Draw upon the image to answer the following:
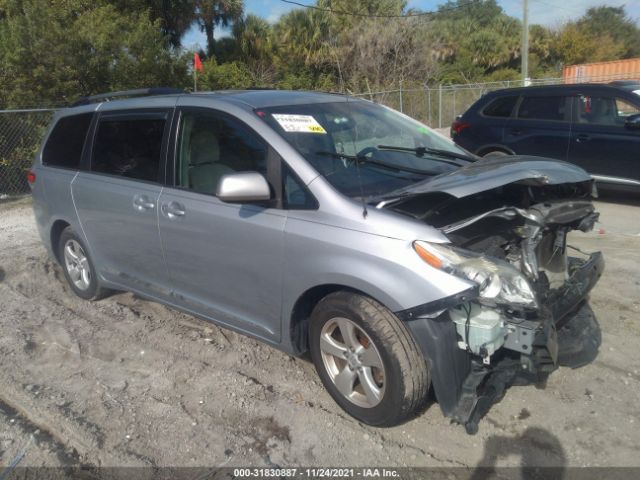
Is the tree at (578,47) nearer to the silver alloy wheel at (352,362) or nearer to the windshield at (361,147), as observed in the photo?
the windshield at (361,147)

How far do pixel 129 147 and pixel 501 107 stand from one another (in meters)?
6.49

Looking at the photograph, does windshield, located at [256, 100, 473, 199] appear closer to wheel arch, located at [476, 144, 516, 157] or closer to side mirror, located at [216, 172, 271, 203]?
side mirror, located at [216, 172, 271, 203]

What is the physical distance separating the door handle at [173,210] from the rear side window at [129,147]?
277 millimetres

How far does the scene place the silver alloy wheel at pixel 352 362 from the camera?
9.90 ft

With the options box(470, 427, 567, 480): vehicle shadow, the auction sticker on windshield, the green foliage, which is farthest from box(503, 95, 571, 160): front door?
the green foliage

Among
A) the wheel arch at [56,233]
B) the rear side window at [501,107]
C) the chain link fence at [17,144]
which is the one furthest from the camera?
the chain link fence at [17,144]

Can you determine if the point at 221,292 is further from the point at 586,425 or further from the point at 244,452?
the point at 586,425

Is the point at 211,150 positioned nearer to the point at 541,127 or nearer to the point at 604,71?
the point at 541,127

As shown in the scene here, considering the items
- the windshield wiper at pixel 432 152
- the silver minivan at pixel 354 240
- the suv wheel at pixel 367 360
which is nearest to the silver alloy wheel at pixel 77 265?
the silver minivan at pixel 354 240

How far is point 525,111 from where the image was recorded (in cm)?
866

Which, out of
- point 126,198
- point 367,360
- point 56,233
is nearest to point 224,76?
point 56,233

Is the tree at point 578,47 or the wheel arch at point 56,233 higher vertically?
the tree at point 578,47

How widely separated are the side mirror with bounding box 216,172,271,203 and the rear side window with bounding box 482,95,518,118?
22.1 feet

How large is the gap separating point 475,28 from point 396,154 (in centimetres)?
4028
